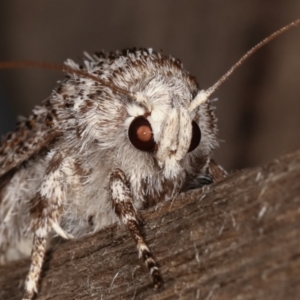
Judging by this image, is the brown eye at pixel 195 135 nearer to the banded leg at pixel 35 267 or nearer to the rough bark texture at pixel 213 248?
the rough bark texture at pixel 213 248

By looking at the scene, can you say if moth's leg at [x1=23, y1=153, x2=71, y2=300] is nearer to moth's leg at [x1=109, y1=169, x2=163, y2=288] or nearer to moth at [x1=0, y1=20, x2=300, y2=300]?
moth at [x1=0, y1=20, x2=300, y2=300]

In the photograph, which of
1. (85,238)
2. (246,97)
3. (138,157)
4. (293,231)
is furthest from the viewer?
(246,97)

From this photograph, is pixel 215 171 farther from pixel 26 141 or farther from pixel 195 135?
pixel 26 141

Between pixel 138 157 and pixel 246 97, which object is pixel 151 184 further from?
pixel 246 97

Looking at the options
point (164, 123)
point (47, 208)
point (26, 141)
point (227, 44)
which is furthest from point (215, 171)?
point (227, 44)

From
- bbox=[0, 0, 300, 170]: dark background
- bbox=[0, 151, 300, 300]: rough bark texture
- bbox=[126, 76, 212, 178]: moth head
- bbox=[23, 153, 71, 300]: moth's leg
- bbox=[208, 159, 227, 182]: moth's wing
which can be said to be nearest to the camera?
bbox=[0, 151, 300, 300]: rough bark texture

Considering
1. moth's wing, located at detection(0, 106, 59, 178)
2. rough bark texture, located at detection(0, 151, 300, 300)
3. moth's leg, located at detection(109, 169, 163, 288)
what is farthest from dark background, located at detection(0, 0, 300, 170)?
rough bark texture, located at detection(0, 151, 300, 300)

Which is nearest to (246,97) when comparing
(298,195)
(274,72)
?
(274,72)

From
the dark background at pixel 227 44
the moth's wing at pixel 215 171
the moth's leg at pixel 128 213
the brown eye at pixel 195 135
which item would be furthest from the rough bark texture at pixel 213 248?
the dark background at pixel 227 44
